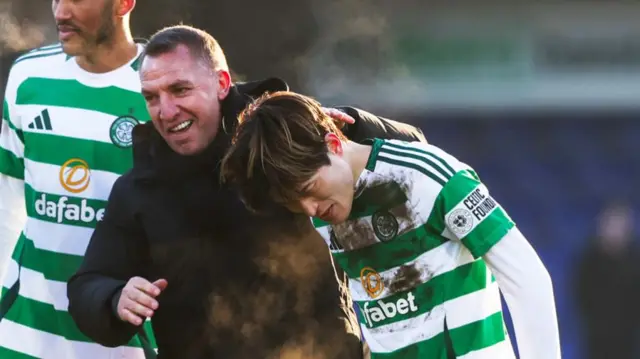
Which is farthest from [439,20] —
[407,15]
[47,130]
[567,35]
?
[47,130]

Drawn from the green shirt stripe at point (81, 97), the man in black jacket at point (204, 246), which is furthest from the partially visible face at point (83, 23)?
the man in black jacket at point (204, 246)

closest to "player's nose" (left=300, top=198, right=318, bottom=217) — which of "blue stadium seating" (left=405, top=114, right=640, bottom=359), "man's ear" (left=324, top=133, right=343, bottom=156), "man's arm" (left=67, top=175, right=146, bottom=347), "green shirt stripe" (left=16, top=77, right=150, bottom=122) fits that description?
"man's ear" (left=324, top=133, right=343, bottom=156)

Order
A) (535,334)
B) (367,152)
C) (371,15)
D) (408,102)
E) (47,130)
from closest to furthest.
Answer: (535,334) → (367,152) → (47,130) → (371,15) → (408,102)

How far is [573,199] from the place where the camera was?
45.3 feet

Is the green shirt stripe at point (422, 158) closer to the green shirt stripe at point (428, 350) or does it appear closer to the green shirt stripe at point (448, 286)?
the green shirt stripe at point (448, 286)

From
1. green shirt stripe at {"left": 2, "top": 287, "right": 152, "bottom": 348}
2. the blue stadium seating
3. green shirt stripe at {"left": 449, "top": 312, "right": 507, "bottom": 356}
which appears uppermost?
green shirt stripe at {"left": 449, "top": 312, "right": 507, "bottom": 356}

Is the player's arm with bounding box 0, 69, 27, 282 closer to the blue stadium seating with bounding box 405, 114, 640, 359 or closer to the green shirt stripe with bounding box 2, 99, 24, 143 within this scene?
the green shirt stripe with bounding box 2, 99, 24, 143

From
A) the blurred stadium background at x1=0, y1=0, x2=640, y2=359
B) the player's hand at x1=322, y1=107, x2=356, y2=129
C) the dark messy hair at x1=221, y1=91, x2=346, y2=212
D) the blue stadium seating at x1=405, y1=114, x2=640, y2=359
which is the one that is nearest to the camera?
the dark messy hair at x1=221, y1=91, x2=346, y2=212

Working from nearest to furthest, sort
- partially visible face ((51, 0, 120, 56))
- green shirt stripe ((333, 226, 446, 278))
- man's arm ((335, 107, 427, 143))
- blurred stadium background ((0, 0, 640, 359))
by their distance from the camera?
green shirt stripe ((333, 226, 446, 278)) → man's arm ((335, 107, 427, 143)) → partially visible face ((51, 0, 120, 56)) → blurred stadium background ((0, 0, 640, 359))

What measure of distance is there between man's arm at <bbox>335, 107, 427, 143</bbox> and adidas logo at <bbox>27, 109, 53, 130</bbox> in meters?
1.26

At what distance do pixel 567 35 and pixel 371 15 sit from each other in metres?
3.68

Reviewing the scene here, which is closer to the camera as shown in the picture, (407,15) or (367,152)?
(367,152)

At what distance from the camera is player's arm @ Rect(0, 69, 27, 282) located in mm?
4812

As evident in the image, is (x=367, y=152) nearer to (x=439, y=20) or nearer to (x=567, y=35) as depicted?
(x=439, y=20)
